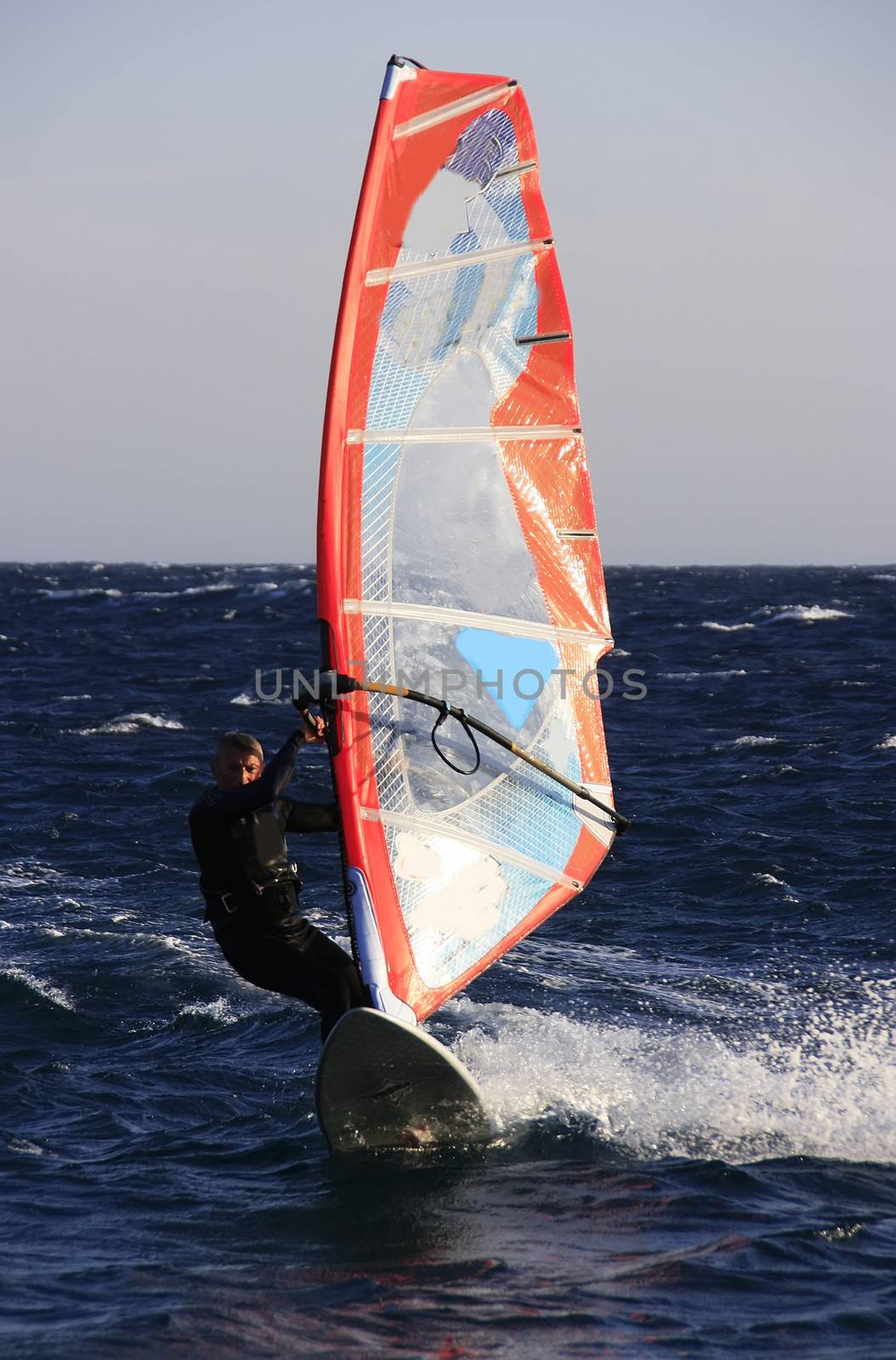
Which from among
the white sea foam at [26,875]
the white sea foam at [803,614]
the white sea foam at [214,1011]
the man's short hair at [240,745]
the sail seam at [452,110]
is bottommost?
the white sea foam at [803,614]

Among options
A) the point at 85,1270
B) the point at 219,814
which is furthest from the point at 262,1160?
the point at 219,814

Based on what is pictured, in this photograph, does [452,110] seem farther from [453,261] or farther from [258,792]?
[258,792]

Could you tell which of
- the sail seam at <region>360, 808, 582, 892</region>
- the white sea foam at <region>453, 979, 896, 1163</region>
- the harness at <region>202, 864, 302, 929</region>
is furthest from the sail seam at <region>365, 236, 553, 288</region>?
the white sea foam at <region>453, 979, 896, 1163</region>

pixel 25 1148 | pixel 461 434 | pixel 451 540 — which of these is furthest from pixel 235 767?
pixel 25 1148

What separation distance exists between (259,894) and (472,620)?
1548 millimetres

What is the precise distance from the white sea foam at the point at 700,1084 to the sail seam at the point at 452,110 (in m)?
4.30

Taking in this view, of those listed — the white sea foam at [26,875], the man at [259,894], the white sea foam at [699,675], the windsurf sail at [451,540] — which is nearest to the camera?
the man at [259,894]

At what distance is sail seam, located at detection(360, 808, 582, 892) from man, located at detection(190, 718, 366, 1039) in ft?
1.31

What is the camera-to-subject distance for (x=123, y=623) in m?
41.2

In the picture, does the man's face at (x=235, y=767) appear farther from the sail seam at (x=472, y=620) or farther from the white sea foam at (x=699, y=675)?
the white sea foam at (x=699, y=675)

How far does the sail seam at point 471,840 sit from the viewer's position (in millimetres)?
6137

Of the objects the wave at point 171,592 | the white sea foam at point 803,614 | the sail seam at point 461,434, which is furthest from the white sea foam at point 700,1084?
the wave at point 171,592

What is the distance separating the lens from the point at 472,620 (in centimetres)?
638

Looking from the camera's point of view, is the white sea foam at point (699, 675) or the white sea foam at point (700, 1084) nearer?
the white sea foam at point (700, 1084)
